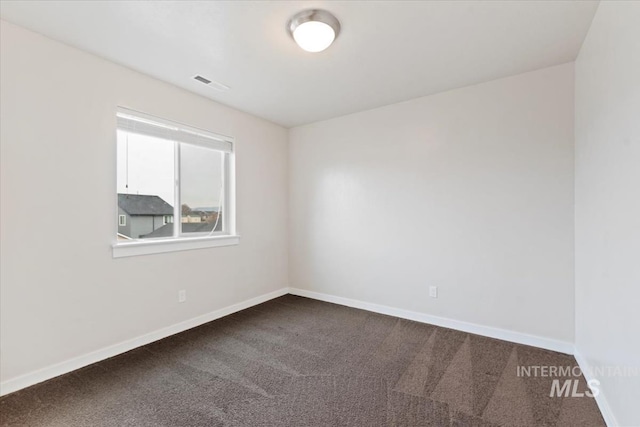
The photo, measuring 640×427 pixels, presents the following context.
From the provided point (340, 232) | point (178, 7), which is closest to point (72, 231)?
point (178, 7)

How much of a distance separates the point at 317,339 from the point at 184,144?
251 centimetres

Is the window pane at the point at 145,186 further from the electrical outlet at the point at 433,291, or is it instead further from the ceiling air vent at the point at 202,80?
the electrical outlet at the point at 433,291

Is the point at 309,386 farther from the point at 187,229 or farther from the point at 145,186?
the point at 145,186

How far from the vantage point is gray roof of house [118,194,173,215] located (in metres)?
2.63

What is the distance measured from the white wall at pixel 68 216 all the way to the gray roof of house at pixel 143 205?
0.54 ft

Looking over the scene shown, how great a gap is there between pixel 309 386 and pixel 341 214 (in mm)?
2235

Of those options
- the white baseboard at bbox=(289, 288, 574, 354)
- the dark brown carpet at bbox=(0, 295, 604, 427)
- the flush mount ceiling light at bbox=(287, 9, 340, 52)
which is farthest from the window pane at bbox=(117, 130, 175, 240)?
the white baseboard at bbox=(289, 288, 574, 354)

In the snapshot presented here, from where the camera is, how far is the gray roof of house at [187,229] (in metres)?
2.88

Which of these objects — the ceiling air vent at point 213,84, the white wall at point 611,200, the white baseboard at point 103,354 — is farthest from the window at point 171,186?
the white wall at point 611,200

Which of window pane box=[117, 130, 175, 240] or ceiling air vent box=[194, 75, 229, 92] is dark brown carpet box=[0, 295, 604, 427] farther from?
ceiling air vent box=[194, 75, 229, 92]

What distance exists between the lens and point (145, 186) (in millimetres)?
2801

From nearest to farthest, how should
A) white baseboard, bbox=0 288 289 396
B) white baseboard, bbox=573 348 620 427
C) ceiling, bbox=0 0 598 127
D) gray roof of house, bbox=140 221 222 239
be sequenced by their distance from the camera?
white baseboard, bbox=573 348 620 427 → ceiling, bbox=0 0 598 127 → white baseboard, bbox=0 288 289 396 → gray roof of house, bbox=140 221 222 239

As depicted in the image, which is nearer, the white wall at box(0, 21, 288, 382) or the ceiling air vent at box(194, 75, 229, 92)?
the white wall at box(0, 21, 288, 382)

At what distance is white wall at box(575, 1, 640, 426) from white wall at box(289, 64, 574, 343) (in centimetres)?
25
